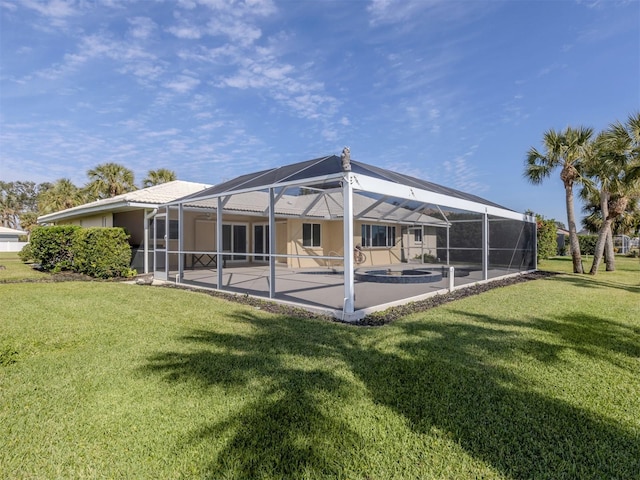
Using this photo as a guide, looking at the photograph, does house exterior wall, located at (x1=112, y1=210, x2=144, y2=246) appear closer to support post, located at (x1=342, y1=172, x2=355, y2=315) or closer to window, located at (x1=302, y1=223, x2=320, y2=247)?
window, located at (x1=302, y1=223, x2=320, y2=247)

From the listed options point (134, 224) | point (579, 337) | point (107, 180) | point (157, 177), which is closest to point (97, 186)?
point (107, 180)

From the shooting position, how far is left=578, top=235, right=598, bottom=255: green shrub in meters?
30.8

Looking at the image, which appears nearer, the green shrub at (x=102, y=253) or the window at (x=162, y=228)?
the green shrub at (x=102, y=253)

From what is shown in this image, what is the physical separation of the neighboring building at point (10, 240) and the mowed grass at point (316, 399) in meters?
40.3

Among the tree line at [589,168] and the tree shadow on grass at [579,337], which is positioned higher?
the tree line at [589,168]

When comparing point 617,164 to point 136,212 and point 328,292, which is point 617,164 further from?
point 136,212

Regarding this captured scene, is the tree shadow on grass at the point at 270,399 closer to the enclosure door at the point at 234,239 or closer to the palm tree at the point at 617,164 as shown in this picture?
the palm tree at the point at 617,164

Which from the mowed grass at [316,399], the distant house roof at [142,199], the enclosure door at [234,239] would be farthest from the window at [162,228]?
the mowed grass at [316,399]

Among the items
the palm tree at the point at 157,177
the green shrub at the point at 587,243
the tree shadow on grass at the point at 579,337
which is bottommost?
the tree shadow on grass at the point at 579,337

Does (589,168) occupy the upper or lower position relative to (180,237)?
upper

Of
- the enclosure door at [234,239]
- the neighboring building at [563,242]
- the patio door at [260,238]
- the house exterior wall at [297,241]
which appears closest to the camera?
the house exterior wall at [297,241]

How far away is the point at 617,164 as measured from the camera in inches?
535

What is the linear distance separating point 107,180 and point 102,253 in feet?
56.2

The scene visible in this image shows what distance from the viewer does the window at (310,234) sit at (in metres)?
19.0
